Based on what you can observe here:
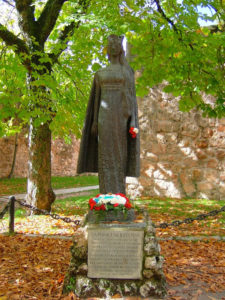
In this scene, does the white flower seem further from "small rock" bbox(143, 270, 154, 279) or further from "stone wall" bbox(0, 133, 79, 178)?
"stone wall" bbox(0, 133, 79, 178)

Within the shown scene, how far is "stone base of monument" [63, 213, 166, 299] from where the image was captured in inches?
132

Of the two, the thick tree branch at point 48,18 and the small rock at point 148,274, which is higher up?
the thick tree branch at point 48,18

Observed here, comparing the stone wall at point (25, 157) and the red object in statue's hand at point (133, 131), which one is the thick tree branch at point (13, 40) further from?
the stone wall at point (25, 157)

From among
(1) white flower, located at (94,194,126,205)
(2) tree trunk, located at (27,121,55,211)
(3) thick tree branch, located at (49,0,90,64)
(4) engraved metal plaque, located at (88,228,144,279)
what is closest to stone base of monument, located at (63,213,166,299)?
(4) engraved metal plaque, located at (88,228,144,279)

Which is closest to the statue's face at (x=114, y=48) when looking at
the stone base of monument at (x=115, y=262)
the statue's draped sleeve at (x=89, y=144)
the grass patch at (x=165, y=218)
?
the statue's draped sleeve at (x=89, y=144)

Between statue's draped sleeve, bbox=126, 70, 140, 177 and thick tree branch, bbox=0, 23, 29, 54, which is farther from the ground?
thick tree branch, bbox=0, 23, 29, 54

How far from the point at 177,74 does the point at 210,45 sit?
0.94 m

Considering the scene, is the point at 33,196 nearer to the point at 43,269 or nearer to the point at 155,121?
the point at 43,269

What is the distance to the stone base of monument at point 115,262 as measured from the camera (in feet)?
11.0

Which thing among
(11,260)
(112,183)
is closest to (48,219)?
(11,260)

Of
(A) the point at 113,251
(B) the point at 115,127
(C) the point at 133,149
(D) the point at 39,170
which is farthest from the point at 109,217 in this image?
(D) the point at 39,170

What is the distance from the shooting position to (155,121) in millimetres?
10312

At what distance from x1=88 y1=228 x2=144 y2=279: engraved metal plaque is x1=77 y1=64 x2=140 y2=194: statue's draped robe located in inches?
31.7

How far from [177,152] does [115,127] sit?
20.6 feet
